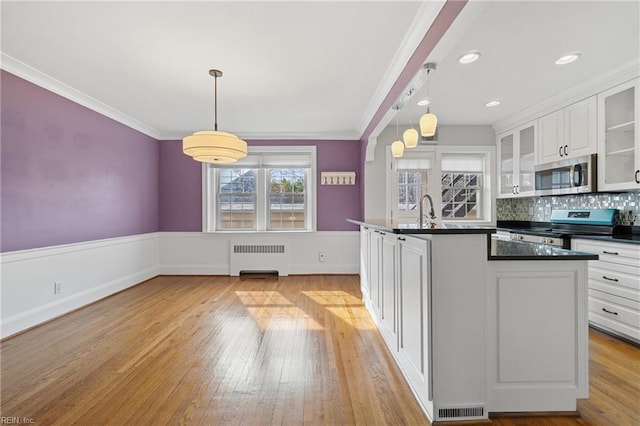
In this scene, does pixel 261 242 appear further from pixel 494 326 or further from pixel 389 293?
pixel 494 326

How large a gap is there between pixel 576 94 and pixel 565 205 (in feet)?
4.62

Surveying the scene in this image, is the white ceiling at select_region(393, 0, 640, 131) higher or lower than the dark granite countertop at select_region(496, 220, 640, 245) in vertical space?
higher

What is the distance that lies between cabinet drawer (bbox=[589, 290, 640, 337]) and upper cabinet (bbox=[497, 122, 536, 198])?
1752 mm

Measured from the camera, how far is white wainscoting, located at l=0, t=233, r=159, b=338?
2.82 metres

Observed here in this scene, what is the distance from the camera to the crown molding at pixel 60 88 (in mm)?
2789

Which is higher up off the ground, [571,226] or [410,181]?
[410,181]

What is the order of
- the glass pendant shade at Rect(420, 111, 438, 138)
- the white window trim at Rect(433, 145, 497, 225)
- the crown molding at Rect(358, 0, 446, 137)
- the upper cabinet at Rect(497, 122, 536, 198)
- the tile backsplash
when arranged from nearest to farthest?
1. the crown molding at Rect(358, 0, 446, 137)
2. the glass pendant shade at Rect(420, 111, 438, 138)
3. the tile backsplash
4. the upper cabinet at Rect(497, 122, 536, 198)
5. the white window trim at Rect(433, 145, 497, 225)

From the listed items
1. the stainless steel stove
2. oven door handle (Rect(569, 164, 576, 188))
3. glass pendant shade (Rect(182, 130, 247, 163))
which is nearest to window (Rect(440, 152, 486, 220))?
the stainless steel stove

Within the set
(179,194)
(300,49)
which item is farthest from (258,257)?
(300,49)

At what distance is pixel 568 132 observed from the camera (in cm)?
360

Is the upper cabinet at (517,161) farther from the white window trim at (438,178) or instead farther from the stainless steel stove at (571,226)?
the stainless steel stove at (571,226)

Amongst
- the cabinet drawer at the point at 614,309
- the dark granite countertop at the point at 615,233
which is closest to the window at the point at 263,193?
the dark granite countertop at the point at 615,233

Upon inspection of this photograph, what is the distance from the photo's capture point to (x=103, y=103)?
12.7ft

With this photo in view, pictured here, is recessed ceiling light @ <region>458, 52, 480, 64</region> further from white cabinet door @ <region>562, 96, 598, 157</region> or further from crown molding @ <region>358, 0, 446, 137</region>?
white cabinet door @ <region>562, 96, 598, 157</region>
